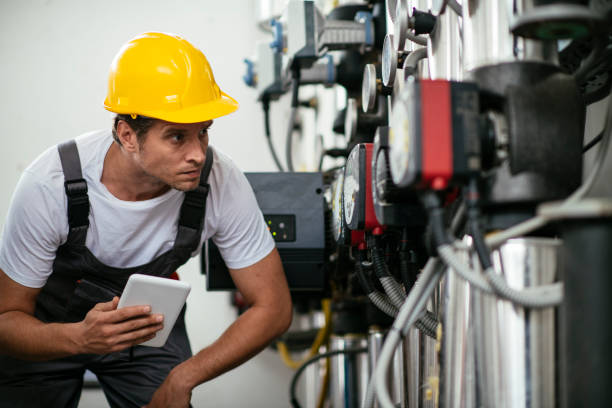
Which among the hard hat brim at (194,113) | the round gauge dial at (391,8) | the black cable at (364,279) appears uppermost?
the round gauge dial at (391,8)

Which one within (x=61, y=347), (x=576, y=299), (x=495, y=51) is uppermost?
(x=495, y=51)

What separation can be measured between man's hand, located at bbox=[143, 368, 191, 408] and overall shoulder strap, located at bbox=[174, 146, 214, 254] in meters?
0.30

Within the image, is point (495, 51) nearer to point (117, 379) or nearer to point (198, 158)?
point (198, 158)

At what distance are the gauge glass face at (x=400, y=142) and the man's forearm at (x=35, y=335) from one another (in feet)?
2.67

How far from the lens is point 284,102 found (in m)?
3.08

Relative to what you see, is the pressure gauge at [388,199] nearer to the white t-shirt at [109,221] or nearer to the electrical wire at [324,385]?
the white t-shirt at [109,221]

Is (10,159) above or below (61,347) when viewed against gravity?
above

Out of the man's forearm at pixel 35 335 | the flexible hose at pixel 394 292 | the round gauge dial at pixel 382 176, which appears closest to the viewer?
the round gauge dial at pixel 382 176

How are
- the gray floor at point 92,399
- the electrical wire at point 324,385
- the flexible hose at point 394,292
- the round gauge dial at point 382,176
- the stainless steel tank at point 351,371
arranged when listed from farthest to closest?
the gray floor at point 92,399 → the electrical wire at point 324,385 → the stainless steel tank at point 351,371 → the flexible hose at point 394,292 → the round gauge dial at point 382,176

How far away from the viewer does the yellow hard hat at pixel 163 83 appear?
4.23 ft

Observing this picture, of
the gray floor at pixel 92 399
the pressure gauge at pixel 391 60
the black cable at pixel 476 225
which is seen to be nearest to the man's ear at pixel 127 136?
the pressure gauge at pixel 391 60

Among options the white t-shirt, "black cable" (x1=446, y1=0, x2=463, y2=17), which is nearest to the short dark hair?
the white t-shirt

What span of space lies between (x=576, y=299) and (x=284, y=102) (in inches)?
101

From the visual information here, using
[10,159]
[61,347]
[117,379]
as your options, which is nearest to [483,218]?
[61,347]
